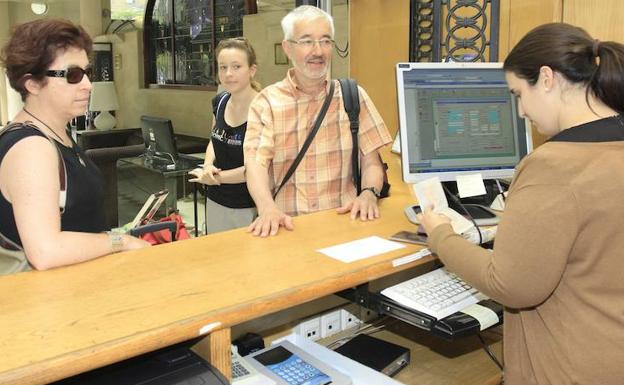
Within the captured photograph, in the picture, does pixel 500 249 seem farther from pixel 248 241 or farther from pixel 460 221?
pixel 248 241

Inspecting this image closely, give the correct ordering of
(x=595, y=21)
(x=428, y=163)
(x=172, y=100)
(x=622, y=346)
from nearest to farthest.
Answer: (x=622, y=346) < (x=428, y=163) < (x=595, y=21) < (x=172, y=100)

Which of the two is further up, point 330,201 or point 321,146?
point 321,146

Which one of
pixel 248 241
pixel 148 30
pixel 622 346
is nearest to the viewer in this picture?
pixel 622 346

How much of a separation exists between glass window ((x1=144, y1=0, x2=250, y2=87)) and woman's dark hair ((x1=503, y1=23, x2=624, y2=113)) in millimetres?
6756

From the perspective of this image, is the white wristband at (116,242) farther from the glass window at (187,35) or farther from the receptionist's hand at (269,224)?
the glass window at (187,35)

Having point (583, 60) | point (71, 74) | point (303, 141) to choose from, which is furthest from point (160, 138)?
point (583, 60)

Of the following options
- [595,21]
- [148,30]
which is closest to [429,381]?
[595,21]

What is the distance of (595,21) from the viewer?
239 centimetres

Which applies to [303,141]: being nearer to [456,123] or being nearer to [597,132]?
[456,123]

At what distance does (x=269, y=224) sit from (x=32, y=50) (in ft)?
2.51

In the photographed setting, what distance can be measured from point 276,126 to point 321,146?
0.18 m

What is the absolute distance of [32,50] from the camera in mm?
1542

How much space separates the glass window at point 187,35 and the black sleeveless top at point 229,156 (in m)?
5.09

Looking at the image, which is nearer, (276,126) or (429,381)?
(429,381)
